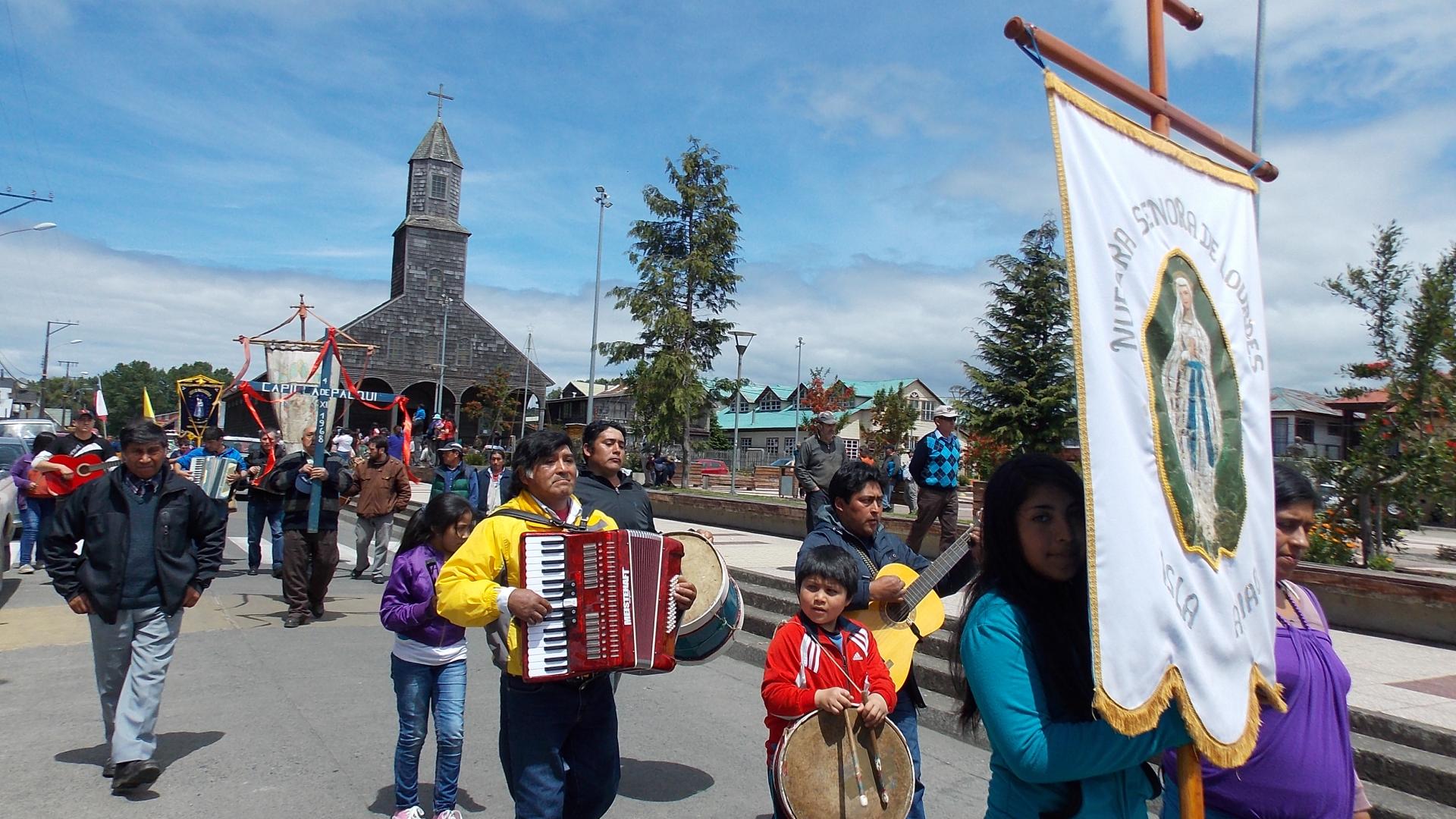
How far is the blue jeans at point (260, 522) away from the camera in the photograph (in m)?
12.5

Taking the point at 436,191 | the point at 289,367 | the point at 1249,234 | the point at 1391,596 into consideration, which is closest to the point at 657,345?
the point at 289,367

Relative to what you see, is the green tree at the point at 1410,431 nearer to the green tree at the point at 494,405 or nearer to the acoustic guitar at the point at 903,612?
the acoustic guitar at the point at 903,612

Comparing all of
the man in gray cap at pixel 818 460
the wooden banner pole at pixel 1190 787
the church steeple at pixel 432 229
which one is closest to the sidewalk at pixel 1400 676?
the man in gray cap at pixel 818 460

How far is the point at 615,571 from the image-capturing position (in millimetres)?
3488

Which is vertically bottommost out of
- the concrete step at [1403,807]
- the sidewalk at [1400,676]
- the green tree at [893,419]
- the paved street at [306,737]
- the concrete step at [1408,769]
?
the paved street at [306,737]

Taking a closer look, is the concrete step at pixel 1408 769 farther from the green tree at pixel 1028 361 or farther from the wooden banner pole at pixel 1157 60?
the green tree at pixel 1028 361

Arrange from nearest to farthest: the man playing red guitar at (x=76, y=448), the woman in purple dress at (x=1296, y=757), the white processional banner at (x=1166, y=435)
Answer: the white processional banner at (x=1166, y=435)
the woman in purple dress at (x=1296, y=757)
the man playing red guitar at (x=76, y=448)

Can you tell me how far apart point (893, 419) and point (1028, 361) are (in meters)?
19.2

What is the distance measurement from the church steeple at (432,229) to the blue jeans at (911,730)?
197ft

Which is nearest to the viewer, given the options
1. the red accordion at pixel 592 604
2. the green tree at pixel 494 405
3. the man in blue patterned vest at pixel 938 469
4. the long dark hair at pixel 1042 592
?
the long dark hair at pixel 1042 592

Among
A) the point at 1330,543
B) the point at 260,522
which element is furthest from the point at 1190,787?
the point at 260,522

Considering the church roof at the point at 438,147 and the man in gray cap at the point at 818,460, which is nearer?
the man in gray cap at the point at 818,460

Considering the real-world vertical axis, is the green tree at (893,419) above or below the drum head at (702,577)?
above

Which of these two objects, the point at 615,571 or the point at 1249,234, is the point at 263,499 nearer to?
the point at 615,571
